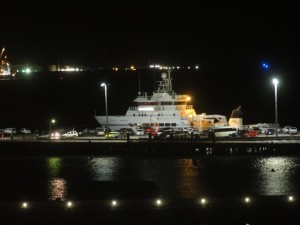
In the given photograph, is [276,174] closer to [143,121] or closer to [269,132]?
[269,132]

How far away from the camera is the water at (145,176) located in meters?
15.5

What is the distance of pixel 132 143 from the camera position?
86.8 feet

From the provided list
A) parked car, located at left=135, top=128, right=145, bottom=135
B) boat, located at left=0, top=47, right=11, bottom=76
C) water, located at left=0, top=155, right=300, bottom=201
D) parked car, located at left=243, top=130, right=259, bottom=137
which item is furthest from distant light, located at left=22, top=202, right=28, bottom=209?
boat, located at left=0, top=47, right=11, bottom=76

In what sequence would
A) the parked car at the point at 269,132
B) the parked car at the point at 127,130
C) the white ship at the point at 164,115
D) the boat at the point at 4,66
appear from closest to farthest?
the parked car at the point at 269,132 → the parked car at the point at 127,130 → the white ship at the point at 164,115 → the boat at the point at 4,66

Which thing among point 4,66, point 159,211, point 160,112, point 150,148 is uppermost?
point 4,66

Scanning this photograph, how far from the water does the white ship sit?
15.5 meters

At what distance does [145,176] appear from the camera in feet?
61.9

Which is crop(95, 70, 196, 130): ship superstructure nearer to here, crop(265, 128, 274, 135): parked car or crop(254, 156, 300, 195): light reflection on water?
crop(265, 128, 274, 135): parked car

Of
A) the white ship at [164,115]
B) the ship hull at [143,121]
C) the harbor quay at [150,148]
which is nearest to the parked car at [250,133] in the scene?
the white ship at [164,115]

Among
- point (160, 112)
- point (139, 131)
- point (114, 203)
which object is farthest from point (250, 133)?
point (114, 203)

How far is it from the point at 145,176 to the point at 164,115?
21677mm

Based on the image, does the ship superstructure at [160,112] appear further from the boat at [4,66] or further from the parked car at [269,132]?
the boat at [4,66]

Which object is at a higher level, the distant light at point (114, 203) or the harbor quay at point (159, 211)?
the distant light at point (114, 203)

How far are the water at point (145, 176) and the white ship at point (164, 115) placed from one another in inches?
609
